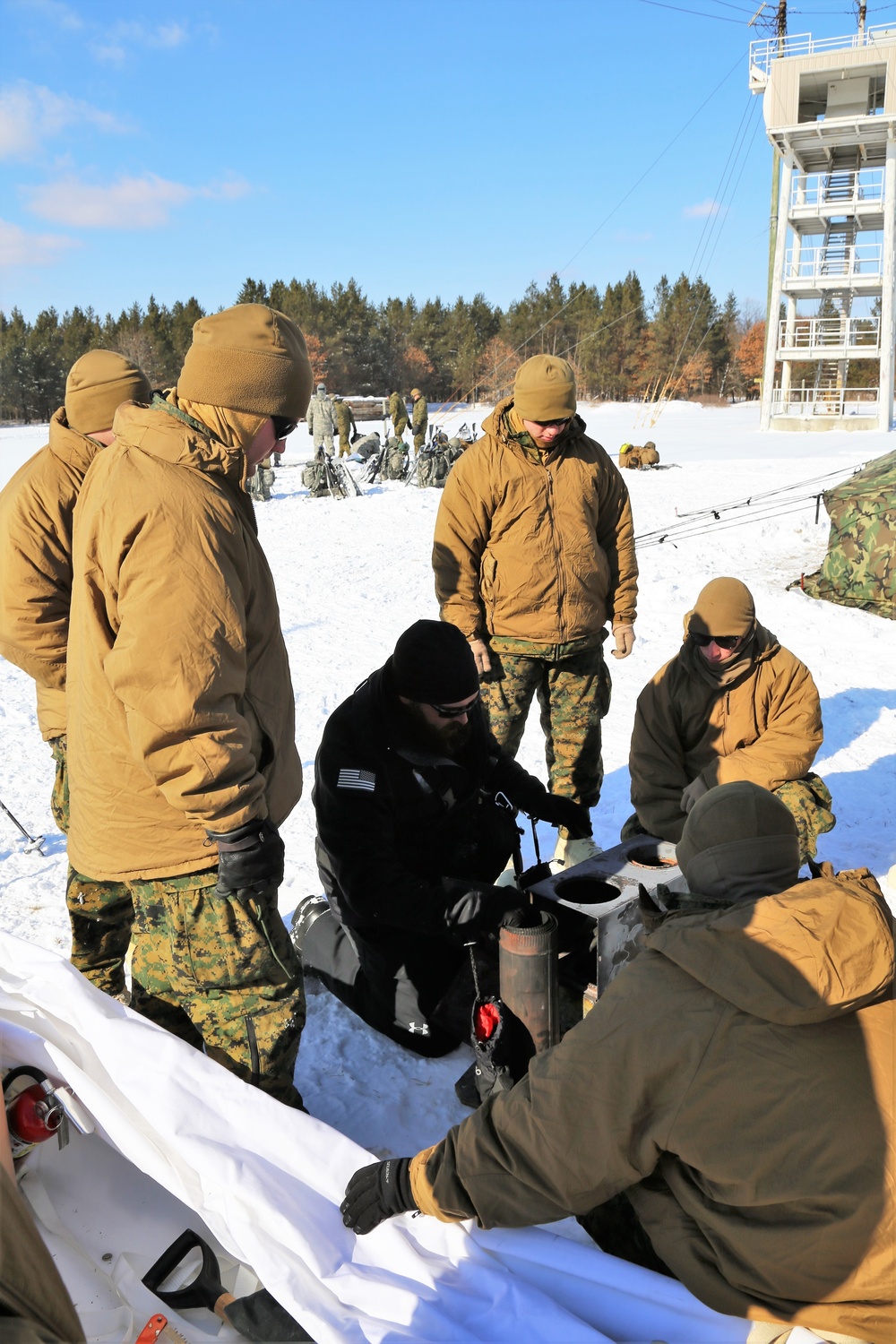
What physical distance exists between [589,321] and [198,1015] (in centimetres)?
5713

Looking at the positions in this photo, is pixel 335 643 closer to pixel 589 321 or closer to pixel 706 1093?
pixel 706 1093

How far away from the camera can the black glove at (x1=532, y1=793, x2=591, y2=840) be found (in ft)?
10.7

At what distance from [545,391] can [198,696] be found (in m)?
2.30

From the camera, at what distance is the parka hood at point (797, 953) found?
137 centimetres

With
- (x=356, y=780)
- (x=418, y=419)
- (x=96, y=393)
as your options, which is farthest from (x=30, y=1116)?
(x=418, y=419)

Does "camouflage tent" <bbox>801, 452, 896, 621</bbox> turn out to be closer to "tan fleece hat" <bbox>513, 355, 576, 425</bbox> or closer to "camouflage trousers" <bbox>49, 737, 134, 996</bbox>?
"tan fleece hat" <bbox>513, 355, 576, 425</bbox>

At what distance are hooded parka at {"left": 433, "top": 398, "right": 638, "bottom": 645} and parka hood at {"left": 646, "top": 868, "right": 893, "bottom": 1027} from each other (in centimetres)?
245

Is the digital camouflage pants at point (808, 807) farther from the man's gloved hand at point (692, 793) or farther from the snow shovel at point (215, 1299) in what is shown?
the snow shovel at point (215, 1299)

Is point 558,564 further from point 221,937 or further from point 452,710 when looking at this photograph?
point 221,937

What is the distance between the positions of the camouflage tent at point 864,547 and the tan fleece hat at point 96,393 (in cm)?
616

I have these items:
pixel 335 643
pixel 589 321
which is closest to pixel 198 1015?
pixel 335 643

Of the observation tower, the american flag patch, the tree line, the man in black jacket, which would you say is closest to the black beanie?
the man in black jacket

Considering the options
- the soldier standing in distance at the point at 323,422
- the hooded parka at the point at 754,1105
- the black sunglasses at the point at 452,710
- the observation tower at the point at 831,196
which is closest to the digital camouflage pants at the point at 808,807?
the black sunglasses at the point at 452,710

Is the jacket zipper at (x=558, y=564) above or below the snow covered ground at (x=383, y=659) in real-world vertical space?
above
